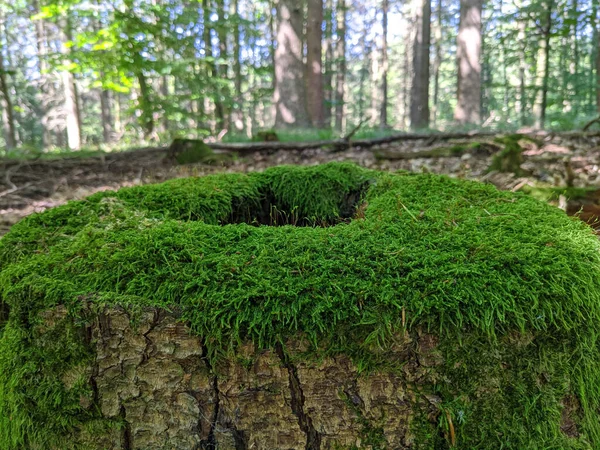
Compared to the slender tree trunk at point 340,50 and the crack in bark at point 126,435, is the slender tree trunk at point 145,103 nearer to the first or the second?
the slender tree trunk at point 340,50

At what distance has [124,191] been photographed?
2314mm

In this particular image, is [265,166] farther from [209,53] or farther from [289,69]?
[209,53]

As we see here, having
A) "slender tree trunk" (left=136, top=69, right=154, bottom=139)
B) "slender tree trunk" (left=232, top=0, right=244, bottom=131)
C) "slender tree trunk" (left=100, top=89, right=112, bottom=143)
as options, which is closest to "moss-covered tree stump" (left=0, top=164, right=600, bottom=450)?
"slender tree trunk" (left=136, top=69, right=154, bottom=139)

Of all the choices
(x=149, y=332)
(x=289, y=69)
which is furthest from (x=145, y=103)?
(x=149, y=332)

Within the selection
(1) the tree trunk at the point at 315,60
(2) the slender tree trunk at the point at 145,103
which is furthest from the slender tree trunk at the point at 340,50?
(2) the slender tree trunk at the point at 145,103

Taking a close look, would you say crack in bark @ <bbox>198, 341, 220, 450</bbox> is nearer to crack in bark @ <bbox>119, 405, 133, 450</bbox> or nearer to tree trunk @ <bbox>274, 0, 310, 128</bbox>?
crack in bark @ <bbox>119, 405, 133, 450</bbox>

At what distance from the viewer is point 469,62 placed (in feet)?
34.7

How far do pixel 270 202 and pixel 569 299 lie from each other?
6.11 feet

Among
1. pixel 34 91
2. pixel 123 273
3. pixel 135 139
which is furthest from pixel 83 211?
pixel 34 91

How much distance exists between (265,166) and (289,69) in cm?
510

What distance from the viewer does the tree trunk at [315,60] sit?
10977mm

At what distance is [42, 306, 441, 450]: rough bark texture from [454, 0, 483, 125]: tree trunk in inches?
414

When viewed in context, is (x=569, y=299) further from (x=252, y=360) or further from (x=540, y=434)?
(x=252, y=360)

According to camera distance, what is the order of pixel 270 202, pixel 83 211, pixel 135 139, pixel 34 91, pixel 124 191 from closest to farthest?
pixel 83 211, pixel 124 191, pixel 270 202, pixel 135 139, pixel 34 91
